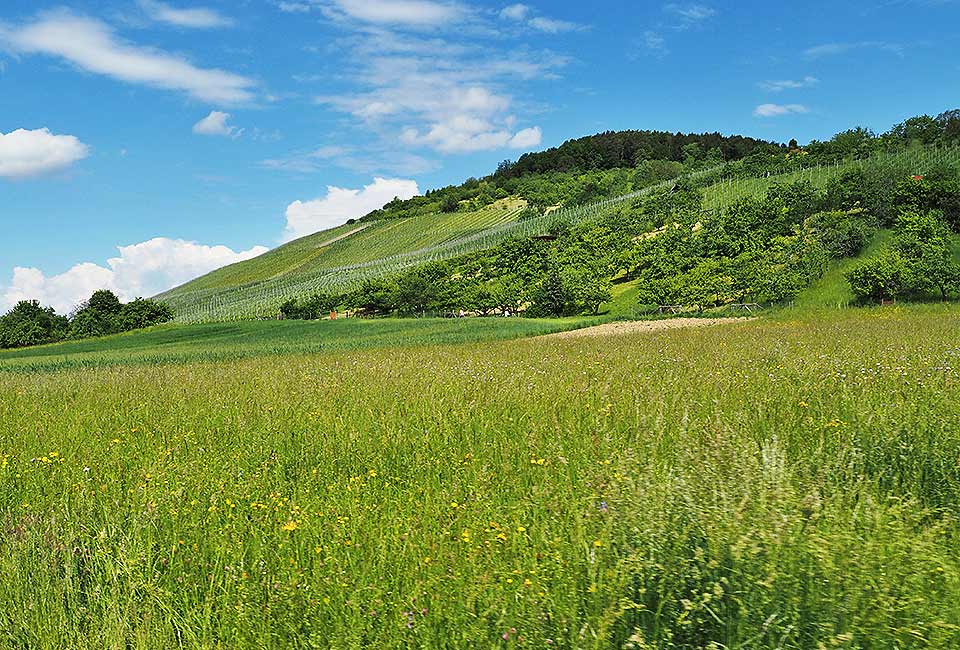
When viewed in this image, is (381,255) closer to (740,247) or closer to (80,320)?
(80,320)

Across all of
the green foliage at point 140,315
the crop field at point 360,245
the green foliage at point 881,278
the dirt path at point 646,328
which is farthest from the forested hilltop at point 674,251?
the dirt path at point 646,328

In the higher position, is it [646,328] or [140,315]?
[140,315]

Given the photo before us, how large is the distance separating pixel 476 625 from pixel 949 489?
3.56 meters

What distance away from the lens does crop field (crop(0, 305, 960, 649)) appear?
8.61 ft

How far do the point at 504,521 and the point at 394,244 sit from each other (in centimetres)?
13446

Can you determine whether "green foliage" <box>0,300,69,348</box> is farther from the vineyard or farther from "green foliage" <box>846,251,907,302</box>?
"green foliage" <box>846,251,907,302</box>

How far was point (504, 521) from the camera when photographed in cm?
384

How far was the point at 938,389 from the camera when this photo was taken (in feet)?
21.1

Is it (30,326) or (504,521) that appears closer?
(504,521)

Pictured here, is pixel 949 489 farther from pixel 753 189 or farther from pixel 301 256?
pixel 301 256

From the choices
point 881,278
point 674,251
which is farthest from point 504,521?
point 674,251

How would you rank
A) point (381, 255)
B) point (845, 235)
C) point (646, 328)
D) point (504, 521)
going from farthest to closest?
1. point (381, 255)
2. point (845, 235)
3. point (646, 328)
4. point (504, 521)

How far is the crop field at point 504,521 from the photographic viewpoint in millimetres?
2623

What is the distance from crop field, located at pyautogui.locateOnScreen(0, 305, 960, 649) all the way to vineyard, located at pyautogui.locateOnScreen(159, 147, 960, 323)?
8188cm
